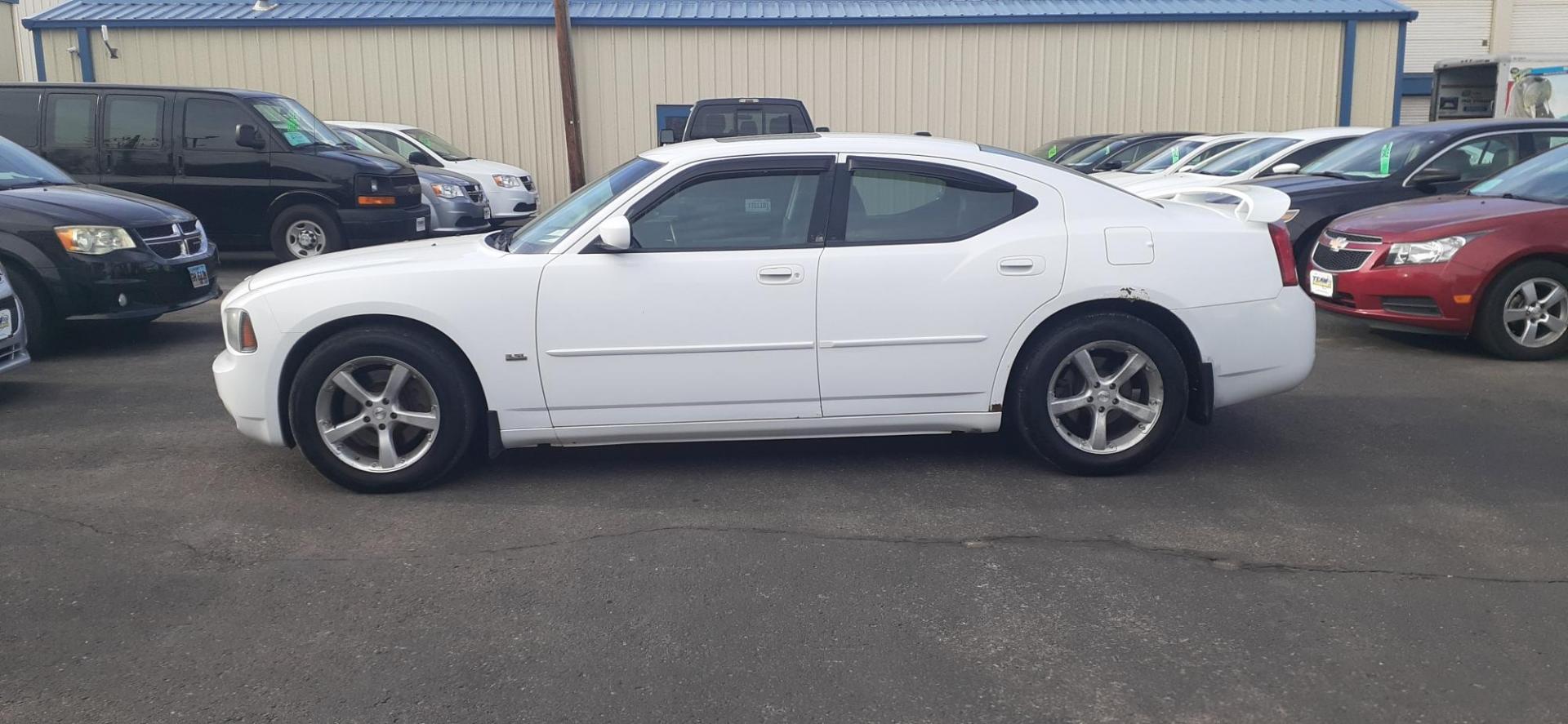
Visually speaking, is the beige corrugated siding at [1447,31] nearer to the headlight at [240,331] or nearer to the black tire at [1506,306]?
the black tire at [1506,306]

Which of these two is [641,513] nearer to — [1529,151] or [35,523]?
[35,523]

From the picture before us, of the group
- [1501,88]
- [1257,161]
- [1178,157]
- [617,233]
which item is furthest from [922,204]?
[1501,88]

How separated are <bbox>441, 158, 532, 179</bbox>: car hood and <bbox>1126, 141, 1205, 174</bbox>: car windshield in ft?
26.1

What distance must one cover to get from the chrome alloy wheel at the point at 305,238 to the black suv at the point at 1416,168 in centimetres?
861

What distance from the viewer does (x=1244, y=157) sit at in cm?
1357

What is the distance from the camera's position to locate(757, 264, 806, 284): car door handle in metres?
5.26

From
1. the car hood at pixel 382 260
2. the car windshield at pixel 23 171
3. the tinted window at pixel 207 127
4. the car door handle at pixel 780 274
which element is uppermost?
the tinted window at pixel 207 127

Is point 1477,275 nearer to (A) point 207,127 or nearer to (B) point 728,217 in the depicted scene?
(B) point 728,217

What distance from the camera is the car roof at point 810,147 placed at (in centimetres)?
552

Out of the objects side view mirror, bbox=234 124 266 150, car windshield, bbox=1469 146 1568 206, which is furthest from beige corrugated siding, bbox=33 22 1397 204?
car windshield, bbox=1469 146 1568 206

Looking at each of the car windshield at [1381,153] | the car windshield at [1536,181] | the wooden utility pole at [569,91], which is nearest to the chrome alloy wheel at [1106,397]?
the car windshield at [1536,181]

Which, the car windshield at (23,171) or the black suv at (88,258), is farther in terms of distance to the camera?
the car windshield at (23,171)

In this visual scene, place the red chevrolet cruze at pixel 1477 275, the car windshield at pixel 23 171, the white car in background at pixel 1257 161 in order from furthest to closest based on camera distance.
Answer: the white car in background at pixel 1257 161 < the car windshield at pixel 23 171 < the red chevrolet cruze at pixel 1477 275

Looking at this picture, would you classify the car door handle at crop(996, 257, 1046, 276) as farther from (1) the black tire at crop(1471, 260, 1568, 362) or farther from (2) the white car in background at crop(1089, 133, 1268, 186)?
(2) the white car in background at crop(1089, 133, 1268, 186)
